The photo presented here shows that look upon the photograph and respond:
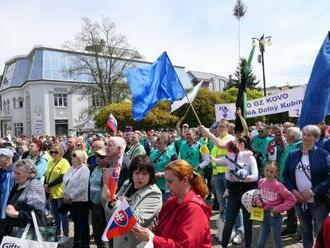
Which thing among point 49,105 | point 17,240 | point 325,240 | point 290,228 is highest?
point 49,105

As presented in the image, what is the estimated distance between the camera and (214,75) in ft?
293

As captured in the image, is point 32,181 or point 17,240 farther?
point 32,181

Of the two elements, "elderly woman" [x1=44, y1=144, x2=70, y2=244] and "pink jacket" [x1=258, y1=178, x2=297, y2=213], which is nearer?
"pink jacket" [x1=258, y1=178, x2=297, y2=213]

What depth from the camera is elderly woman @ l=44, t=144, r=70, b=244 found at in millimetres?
7883

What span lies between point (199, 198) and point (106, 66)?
153ft

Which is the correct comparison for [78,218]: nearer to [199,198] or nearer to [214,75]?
[199,198]

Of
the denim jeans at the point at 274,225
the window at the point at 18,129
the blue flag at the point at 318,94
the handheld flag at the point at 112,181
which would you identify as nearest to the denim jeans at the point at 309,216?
the denim jeans at the point at 274,225

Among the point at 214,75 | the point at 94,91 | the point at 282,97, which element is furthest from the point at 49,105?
the point at 282,97

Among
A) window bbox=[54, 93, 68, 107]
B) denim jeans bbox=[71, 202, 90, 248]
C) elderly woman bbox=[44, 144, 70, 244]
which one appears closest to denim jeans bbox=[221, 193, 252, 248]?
denim jeans bbox=[71, 202, 90, 248]

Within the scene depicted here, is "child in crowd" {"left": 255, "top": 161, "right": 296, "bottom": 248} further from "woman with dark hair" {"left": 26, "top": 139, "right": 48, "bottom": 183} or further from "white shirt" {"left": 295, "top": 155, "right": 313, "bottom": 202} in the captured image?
"woman with dark hair" {"left": 26, "top": 139, "right": 48, "bottom": 183}

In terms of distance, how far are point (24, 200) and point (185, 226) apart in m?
2.66

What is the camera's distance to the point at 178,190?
3.21 m

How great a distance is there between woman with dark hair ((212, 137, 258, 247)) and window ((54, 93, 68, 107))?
2218 inches

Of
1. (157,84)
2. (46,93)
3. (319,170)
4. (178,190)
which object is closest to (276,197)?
(319,170)
